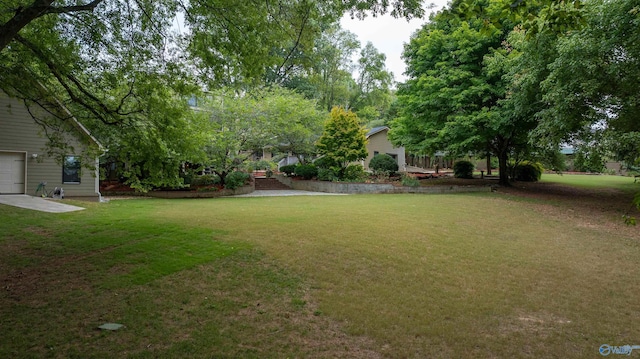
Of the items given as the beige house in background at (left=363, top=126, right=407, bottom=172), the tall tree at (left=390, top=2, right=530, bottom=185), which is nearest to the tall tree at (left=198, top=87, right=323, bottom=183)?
the tall tree at (left=390, top=2, right=530, bottom=185)

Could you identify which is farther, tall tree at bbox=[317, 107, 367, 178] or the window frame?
tall tree at bbox=[317, 107, 367, 178]

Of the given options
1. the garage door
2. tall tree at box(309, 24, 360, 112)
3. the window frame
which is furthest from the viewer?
tall tree at box(309, 24, 360, 112)

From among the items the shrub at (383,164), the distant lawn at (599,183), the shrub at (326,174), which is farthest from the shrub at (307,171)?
the distant lawn at (599,183)

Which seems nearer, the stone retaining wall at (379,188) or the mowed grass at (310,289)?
the mowed grass at (310,289)

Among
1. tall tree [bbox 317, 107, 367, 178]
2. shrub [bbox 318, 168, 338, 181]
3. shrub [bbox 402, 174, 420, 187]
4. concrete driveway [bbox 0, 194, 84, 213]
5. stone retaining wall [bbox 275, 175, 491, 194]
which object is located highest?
tall tree [bbox 317, 107, 367, 178]

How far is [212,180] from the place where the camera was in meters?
18.8

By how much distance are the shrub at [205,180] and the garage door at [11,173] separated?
695 cm

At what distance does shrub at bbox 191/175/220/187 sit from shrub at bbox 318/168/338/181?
6.17m

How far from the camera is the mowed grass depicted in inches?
136

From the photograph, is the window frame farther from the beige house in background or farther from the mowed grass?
the beige house in background

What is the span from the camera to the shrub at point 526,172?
23078 millimetres

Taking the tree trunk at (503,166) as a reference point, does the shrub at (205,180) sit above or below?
below

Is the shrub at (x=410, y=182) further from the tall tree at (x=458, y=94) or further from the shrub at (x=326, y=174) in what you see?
the shrub at (x=326, y=174)

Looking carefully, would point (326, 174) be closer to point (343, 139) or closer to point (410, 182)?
point (343, 139)
